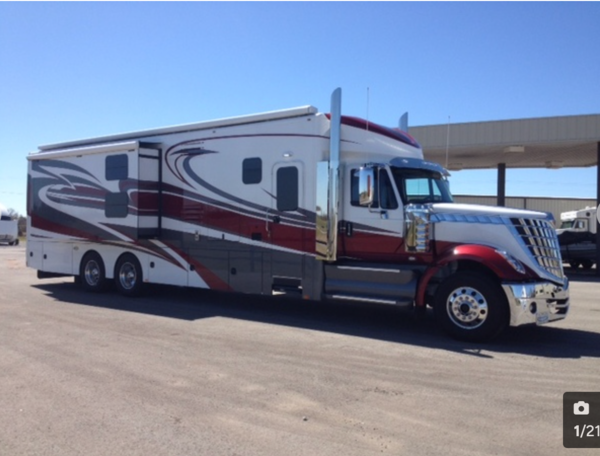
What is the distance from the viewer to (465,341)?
8.42m

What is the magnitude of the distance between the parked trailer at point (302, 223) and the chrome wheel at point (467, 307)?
2 cm

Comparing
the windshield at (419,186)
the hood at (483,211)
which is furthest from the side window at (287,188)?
the hood at (483,211)

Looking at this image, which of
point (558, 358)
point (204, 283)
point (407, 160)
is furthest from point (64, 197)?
point (558, 358)

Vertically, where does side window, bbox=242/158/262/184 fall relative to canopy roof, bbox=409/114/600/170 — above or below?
below

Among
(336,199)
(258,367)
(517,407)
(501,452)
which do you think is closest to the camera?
(501,452)

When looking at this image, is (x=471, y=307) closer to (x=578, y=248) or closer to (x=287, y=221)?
(x=287, y=221)

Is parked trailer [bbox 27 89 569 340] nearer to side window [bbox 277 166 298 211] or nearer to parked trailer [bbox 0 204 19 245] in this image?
side window [bbox 277 166 298 211]

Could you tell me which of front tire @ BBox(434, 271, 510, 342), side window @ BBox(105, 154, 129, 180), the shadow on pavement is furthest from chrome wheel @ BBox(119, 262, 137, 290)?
front tire @ BBox(434, 271, 510, 342)

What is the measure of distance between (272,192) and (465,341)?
4171mm

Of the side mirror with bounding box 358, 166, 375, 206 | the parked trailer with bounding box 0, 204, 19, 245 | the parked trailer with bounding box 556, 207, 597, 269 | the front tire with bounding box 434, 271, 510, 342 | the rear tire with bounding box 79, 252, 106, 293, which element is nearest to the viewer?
the front tire with bounding box 434, 271, 510, 342

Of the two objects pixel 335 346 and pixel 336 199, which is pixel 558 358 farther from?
pixel 336 199

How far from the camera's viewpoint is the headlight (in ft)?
27.2

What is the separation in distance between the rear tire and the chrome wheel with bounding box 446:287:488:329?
26.7ft

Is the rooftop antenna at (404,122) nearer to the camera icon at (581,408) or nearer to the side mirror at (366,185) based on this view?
the side mirror at (366,185)
